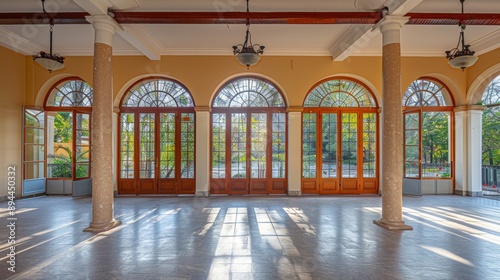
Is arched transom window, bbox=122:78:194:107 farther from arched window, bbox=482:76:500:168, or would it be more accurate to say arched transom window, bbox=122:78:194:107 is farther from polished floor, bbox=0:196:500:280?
arched window, bbox=482:76:500:168

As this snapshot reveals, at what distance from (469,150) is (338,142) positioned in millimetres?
4178

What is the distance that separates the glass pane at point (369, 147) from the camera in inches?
363

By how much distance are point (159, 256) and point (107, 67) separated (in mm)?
3829

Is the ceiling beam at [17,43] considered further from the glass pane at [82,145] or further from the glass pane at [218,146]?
the glass pane at [218,146]

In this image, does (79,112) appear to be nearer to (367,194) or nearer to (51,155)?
(51,155)

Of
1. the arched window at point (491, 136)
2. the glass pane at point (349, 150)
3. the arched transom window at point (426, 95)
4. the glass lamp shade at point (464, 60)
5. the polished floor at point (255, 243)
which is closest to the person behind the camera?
the polished floor at point (255, 243)

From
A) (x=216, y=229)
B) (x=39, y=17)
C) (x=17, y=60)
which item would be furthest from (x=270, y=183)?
(x=17, y=60)

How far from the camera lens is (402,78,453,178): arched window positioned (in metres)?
9.08

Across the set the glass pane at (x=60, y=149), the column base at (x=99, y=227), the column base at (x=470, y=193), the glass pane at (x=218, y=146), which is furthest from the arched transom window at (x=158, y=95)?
the column base at (x=470, y=193)

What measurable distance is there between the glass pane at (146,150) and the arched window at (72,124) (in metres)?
1.75

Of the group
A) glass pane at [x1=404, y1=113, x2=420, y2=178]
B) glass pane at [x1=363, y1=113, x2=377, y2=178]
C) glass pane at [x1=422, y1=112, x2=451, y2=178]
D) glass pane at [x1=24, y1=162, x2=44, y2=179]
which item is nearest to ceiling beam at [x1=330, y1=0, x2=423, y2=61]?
glass pane at [x1=363, y1=113, x2=377, y2=178]

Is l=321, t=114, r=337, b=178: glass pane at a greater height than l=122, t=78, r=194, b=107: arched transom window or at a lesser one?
lesser

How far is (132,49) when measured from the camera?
28.3 ft

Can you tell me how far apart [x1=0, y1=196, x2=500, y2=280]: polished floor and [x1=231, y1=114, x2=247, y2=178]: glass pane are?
1.90 metres
